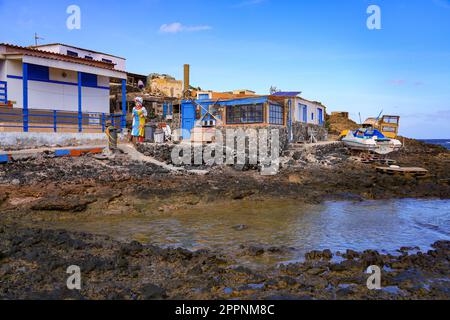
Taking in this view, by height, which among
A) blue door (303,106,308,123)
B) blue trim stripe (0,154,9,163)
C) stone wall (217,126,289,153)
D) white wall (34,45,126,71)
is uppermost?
white wall (34,45,126,71)

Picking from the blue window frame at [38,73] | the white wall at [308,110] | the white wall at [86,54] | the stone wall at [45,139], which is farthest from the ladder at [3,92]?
the white wall at [308,110]

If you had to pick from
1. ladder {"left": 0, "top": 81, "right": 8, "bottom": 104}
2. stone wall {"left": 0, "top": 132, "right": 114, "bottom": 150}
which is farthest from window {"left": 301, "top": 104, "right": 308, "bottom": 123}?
ladder {"left": 0, "top": 81, "right": 8, "bottom": 104}

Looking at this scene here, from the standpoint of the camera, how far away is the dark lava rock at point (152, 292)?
5175 mm

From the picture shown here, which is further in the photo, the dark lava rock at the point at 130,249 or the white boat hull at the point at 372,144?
the white boat hull at the point at 372,144

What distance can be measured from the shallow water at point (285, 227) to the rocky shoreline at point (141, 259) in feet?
2.16

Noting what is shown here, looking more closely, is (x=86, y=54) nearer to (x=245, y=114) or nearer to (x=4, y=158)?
(x=245, y=114)

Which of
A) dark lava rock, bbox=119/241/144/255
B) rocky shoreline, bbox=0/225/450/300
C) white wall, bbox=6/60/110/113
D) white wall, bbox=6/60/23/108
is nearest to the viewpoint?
rocky shoreline, bbox=0/225/450/300

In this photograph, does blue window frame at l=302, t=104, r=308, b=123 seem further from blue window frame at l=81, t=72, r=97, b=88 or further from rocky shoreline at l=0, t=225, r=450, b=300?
rocky shoreline at l=0, t=225, r=450, b=300

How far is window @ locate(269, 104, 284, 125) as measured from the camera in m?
22.7

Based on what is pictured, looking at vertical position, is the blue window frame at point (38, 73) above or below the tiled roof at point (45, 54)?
below

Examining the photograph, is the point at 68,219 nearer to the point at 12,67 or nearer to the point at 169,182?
the point at 169,182

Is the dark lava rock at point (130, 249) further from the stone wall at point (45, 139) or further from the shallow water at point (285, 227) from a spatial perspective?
the stone wall at point (45, 139)

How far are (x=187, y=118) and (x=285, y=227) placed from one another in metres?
18.2

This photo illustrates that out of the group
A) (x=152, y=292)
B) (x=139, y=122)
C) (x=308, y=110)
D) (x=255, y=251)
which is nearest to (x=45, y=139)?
(x=139, y=122)
